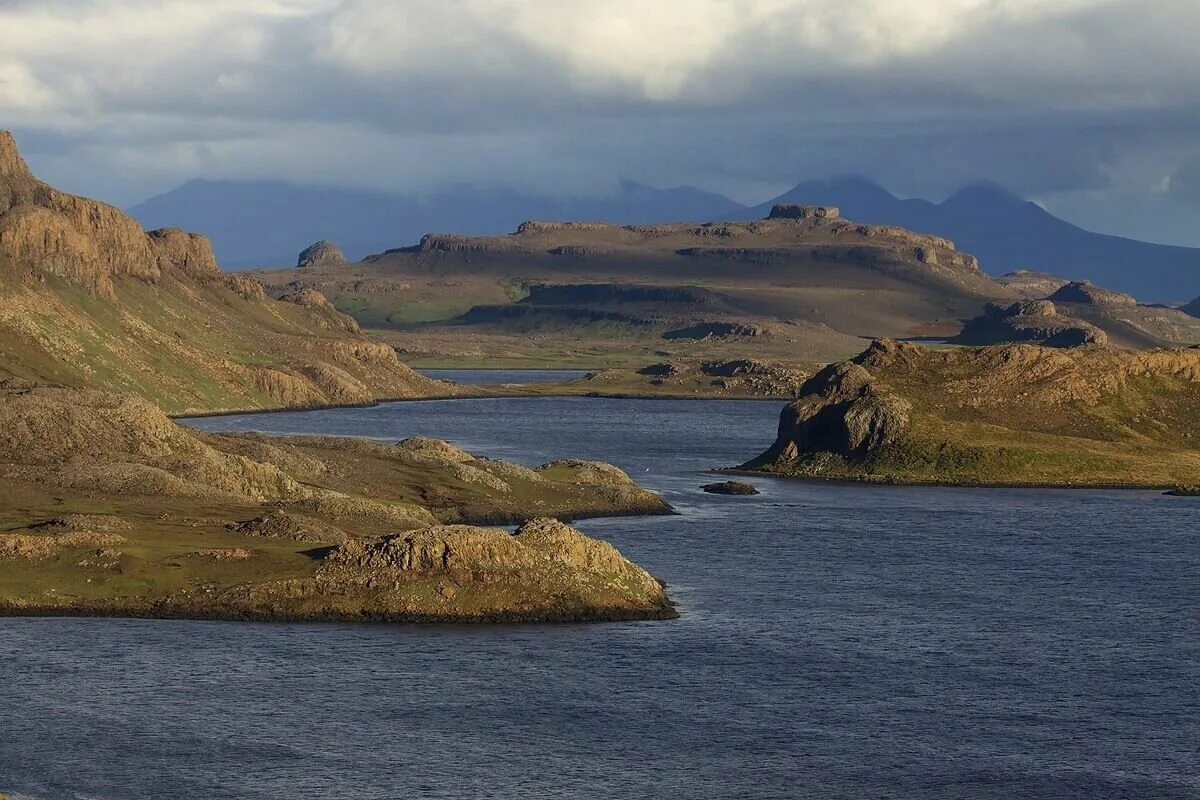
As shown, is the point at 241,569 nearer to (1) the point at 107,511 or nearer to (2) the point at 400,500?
(1) the point at 107,511

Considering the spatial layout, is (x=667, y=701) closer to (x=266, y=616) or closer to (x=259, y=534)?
(x=266, y=616)

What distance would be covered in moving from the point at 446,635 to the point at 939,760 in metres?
38.7

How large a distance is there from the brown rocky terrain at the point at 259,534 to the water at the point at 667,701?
4091 millimetres

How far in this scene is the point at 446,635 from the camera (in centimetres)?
11469

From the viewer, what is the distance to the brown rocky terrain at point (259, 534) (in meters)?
120

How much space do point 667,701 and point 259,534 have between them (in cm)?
5073

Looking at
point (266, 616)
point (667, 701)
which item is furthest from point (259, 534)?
point (667, 701)

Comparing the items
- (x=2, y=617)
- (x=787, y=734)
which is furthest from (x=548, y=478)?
(x=787, y=734)

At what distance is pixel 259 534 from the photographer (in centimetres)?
13812

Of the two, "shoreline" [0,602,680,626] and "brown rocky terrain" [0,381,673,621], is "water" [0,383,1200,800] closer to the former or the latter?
"shoreline" [0,602,680,626]

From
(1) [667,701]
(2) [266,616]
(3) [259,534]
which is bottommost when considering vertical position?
(1) [667,701]

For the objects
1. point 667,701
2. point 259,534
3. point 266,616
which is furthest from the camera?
point 259,534

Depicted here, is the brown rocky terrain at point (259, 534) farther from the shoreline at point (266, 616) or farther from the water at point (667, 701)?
the water at point (667, 701)

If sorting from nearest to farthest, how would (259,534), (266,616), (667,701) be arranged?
1. (667,701)
2. (266,616)
3. (259,534)
